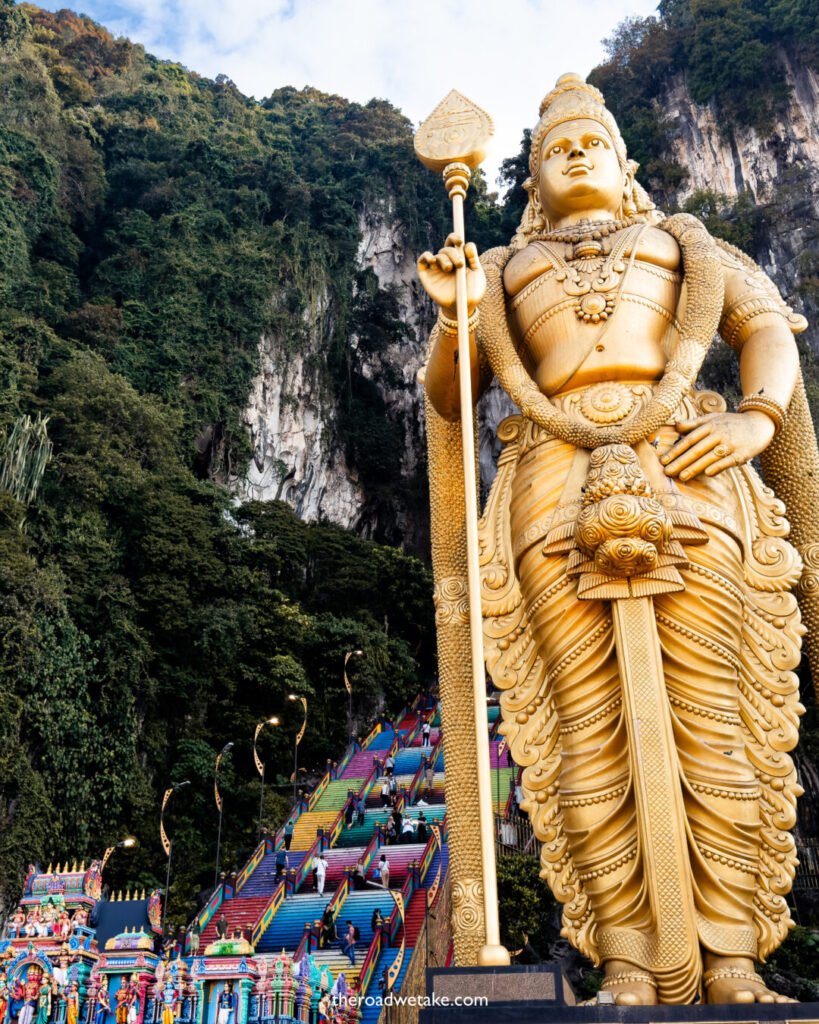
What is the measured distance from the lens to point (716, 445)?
364cm

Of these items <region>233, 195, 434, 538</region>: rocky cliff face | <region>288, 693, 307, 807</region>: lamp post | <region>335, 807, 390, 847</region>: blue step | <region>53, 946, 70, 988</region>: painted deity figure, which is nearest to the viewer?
<region>53, 946, 70, 988</region>: painted deity figure

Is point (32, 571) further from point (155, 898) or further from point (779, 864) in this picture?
point (779, 864)

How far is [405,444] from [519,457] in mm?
26362

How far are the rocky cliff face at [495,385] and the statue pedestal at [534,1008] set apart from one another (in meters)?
22.4

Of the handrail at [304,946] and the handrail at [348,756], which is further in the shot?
the handrail at [348,756]

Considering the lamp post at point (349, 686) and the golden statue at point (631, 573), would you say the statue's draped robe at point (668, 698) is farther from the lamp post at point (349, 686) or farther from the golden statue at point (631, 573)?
the lamp post at point (349, 686)

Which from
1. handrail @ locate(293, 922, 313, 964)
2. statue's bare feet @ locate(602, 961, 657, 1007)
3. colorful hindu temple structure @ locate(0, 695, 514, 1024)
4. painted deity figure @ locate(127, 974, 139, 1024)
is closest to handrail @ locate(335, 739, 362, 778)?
colorful hindu temple structure @ locate(0, 695, 514, 1024)

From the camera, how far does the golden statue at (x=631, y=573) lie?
318 centimetres

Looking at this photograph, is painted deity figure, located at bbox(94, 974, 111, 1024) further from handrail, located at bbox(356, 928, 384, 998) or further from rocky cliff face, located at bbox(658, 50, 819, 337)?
rocky cliff face, located at bbox(658, 50, 819, 337)

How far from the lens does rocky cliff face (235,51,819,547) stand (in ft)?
80.7

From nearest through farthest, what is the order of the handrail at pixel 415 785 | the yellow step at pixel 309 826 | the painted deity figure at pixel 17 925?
the painted deity figure at pixel 17 925 → the yellow step at pixel 309 826 → the handrail at pixel 415 785

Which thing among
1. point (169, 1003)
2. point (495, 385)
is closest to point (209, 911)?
point (169, 1003)

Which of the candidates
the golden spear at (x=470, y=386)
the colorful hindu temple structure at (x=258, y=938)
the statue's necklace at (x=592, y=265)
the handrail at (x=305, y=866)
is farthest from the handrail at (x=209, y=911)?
the statue's necklace at (x=592, y=265)

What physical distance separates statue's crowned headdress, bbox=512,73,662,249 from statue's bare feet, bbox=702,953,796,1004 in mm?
3097
